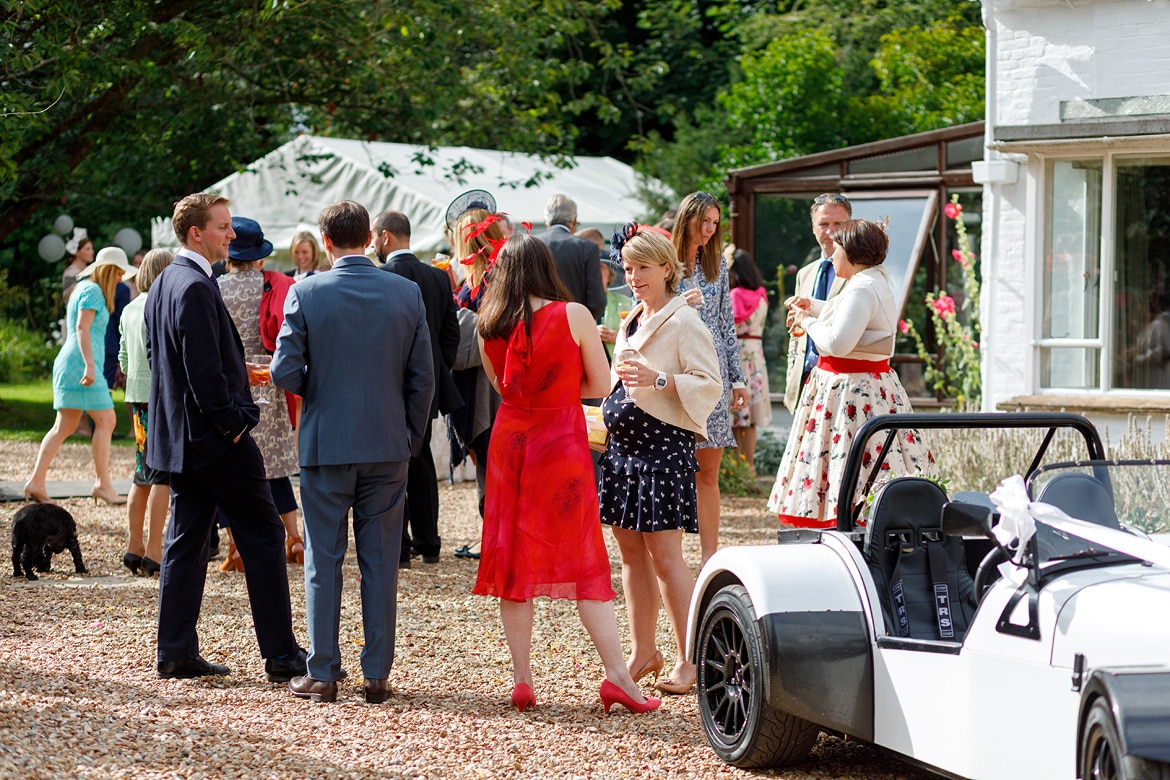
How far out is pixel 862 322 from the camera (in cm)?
632

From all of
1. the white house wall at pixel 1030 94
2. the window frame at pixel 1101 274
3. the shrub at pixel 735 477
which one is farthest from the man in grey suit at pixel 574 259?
the window frame at pixel 1101 274

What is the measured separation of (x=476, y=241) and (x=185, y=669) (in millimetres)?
2874

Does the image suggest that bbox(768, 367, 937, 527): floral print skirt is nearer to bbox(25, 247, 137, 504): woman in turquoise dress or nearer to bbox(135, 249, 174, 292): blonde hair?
bbox(135, 249, 174, 292): blonde hair

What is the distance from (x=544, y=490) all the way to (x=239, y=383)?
4.85ft

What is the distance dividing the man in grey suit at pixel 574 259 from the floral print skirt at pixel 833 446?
2.58m

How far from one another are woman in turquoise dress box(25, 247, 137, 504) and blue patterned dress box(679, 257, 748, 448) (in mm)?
5164

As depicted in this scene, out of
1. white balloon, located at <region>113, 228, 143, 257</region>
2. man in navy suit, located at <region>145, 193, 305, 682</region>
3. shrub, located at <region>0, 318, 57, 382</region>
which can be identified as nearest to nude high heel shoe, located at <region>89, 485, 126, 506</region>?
man in navy suit, located at <region>145, 193, 305, 682</region>

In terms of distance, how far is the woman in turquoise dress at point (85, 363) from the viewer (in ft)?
34.3

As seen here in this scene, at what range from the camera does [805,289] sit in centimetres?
791

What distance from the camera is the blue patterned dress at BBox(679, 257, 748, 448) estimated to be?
7023 millimetres

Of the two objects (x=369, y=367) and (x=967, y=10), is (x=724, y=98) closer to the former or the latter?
(x=967, y=10)

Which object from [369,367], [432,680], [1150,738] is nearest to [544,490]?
[369,367]

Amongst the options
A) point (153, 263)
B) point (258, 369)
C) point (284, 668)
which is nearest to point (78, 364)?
point (153, 263)

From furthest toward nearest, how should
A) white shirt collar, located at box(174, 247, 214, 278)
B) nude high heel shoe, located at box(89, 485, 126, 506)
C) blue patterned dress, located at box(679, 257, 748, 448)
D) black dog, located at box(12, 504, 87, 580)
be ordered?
nude high heel shoe, located at box(89, 485, 126, 506)
black dog, located at box(12, 504, 87, 580)
blue patterned dress, located at box(679, 257, 748, 448)
white shirt collar, located at box(174, 247, 214, 278)
